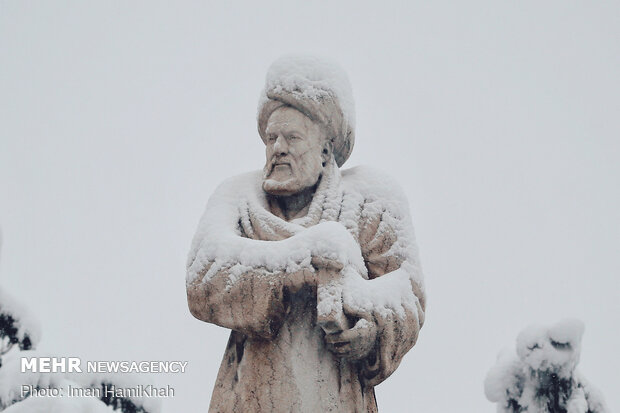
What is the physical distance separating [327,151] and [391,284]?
1185 millimetres

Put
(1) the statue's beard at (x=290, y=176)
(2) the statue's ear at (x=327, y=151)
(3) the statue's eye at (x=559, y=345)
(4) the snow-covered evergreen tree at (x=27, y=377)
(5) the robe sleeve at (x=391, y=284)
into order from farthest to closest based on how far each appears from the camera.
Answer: (4) the snow-covered evergreen tree at (x=27, y=377) → (2) the statue's ear at (x=327, y=151) → (1) the statue's beard at (x=290, y=176) → (5) the robe sleeve at (x=391, y=284) → (3) the statue's eye at (x=559, y=345)

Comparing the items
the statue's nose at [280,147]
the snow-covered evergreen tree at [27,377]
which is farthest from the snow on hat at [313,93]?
the snow-covered evergreen tree at [27,377]

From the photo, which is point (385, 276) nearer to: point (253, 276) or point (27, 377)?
point (253, 276)

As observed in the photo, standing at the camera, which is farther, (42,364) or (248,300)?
(42,364)

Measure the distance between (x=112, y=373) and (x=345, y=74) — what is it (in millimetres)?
5683

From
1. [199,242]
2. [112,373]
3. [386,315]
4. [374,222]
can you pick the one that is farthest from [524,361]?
[112,373]

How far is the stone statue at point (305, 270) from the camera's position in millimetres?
5594

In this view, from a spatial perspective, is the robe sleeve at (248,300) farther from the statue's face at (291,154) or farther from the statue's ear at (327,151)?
the statue's ear at (327,151)

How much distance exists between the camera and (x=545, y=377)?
545 centimetres

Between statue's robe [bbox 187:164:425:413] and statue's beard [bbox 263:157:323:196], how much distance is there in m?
0.20

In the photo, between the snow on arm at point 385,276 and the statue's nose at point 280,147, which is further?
the statue's nose at point 280,147

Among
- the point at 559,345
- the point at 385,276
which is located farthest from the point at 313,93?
the point at 559,345

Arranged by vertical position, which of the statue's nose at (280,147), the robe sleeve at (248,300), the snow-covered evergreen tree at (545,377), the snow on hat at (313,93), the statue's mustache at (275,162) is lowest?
the snow-covered evergreen tree at (545,377)

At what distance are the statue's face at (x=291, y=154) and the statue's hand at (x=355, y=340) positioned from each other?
117 cm
